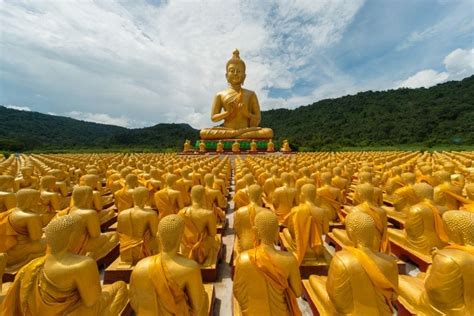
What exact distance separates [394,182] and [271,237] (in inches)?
207

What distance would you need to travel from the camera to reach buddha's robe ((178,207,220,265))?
3898 millimetres

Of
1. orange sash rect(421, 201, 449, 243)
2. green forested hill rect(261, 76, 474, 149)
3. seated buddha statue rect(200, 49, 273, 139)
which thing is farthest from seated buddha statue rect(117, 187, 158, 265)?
green forested hill rect(261, 76, 474, 149)

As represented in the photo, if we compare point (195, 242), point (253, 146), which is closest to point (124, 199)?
point (195, 242)

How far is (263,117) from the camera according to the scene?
83.6m

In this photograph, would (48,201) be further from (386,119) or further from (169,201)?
(386,119)

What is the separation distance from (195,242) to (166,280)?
174 centimetres

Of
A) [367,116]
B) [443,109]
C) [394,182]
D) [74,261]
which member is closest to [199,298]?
[74,261]

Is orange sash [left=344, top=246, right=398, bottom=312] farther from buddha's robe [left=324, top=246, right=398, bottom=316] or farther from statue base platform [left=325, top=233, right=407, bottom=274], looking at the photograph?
statue base platform [left=325, top=233, right=407, bottom=274]

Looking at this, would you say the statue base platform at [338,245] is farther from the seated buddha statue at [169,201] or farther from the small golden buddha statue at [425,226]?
the seated buddha statue at [169,201]

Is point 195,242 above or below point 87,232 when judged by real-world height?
below

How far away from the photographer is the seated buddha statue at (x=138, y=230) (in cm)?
383

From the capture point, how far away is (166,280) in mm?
2219

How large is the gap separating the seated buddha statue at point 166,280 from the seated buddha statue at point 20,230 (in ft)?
8.38

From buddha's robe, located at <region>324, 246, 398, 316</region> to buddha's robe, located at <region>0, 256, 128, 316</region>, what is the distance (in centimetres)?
202
